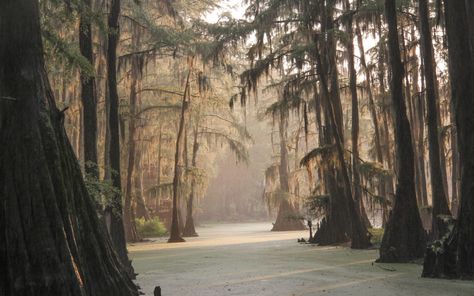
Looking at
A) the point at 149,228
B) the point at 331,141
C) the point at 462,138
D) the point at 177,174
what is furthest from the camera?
the point at 149,228

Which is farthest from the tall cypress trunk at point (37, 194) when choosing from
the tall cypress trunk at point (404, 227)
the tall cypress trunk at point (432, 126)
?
the tall cypress trunk at point (432, 126)

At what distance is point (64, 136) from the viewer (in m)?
6.16

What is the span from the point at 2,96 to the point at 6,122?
287mm

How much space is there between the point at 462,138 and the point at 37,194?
6.50 metres

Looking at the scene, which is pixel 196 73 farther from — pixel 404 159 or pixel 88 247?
pixel 88 247

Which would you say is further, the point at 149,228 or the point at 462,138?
the point at 149,228

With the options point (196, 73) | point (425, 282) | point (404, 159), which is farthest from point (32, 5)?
point (196, 73)

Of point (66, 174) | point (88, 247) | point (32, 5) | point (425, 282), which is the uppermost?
point (32, 5)

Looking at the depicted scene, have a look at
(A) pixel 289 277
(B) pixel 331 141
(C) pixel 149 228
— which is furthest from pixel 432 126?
(C) pixel 149 228

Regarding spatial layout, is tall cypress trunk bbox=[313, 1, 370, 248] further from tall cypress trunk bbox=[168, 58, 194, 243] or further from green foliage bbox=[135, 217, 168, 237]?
green foliage bbox=[135, 217, 168, 237]

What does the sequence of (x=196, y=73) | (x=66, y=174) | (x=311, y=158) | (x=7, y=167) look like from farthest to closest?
(x=196, y=73)
(x=311, y=158)
(x=66, y=174)
(x=7, y=167)

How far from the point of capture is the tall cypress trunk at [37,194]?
16.3ft

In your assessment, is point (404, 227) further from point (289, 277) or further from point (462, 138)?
point (289, 277)

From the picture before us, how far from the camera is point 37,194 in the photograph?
5.17 m
